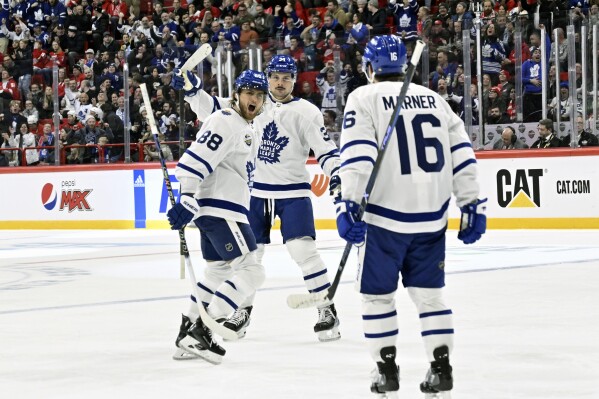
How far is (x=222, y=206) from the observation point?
4.96 meters

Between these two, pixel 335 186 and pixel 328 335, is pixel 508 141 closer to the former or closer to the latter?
pixel 335 186

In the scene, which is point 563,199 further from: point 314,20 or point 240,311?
point 240,311

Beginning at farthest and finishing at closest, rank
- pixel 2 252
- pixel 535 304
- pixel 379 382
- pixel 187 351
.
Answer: pixel 2 252 < pixel 535 304 < pixel 187 351 < pixel 379 382

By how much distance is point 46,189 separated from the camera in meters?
16.4

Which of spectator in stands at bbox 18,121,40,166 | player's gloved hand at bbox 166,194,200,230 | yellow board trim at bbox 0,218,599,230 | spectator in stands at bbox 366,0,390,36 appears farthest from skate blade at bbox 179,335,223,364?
spectator in stands at bbox 18,121,40,166

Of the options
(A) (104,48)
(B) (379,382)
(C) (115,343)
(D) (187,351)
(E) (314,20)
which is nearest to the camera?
(B) (379,382)

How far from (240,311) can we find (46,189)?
11.5 metres

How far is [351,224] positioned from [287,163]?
234 centimetres

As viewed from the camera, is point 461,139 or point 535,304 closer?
point 461,139

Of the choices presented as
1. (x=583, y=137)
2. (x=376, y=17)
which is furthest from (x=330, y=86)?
(x=583, y=137)

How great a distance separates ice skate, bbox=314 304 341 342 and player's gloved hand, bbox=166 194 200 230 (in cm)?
97

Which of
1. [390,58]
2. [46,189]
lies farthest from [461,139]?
[46,189]

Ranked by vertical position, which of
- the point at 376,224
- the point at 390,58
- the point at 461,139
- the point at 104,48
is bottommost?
the point at 376,224

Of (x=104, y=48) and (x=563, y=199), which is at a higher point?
(x=104, y=48)
